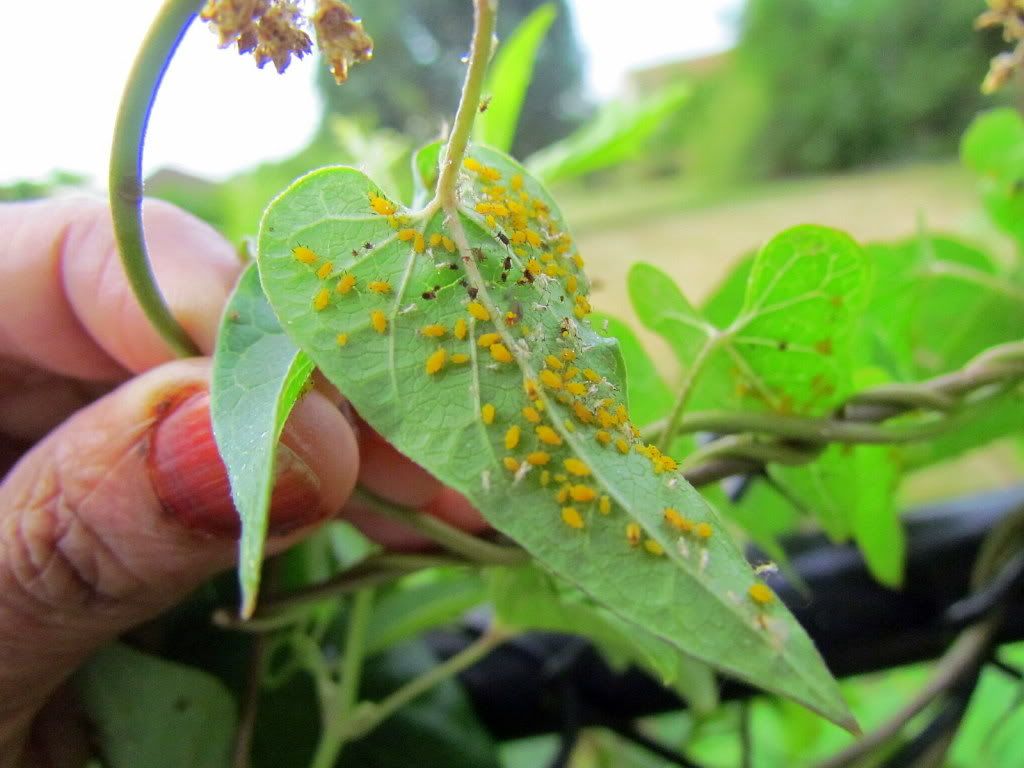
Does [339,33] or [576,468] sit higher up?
[339,33]

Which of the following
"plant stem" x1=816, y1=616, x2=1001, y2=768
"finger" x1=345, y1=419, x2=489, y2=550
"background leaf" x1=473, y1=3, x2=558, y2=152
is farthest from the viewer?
"background leaf" x1=473, y1=3, x2=558, y2=152

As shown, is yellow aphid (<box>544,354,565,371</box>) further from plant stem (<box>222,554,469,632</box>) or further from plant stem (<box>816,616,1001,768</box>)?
plant stem (<box>816,616,1001,768</box>)

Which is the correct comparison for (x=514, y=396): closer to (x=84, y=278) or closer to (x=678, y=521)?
(x=678, y=521)

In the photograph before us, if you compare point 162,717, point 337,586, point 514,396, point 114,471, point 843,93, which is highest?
point 843,93

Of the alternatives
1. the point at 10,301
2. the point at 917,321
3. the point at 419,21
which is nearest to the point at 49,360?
the point at 10,301

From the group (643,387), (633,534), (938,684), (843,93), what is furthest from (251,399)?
(843,93)

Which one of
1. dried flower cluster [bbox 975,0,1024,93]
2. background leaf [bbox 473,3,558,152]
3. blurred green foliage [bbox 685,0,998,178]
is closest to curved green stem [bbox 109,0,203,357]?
dried flower cluster [bbox 975,0,1024,93]

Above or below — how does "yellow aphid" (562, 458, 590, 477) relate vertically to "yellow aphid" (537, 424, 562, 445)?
below
